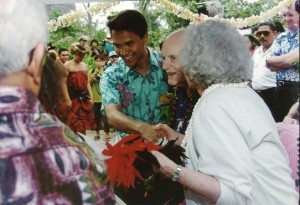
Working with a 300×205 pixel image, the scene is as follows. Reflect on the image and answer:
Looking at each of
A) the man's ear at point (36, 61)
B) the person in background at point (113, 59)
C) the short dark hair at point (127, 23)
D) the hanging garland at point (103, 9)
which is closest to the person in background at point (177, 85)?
the short dark hair at point (127, 23)

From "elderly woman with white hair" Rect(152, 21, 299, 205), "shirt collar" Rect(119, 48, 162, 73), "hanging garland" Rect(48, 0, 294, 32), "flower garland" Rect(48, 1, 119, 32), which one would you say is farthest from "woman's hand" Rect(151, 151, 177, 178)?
"flower garland" Rect(48, 1, 119, 32)

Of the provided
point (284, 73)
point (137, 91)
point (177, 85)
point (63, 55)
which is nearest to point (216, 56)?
point (284, 73)

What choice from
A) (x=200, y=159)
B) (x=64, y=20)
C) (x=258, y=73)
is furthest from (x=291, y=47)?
(x=64, y=20)

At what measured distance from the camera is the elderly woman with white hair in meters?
1.88

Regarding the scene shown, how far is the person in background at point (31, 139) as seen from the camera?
1.19 m

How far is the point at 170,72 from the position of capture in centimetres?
261

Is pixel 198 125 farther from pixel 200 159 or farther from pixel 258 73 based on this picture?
pixel 258 73

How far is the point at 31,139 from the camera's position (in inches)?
48.0

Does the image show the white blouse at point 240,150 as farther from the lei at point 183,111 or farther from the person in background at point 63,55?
the person in background at point 63,55

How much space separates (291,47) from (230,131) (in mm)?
545

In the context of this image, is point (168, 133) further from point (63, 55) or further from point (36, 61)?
point (63, 55)

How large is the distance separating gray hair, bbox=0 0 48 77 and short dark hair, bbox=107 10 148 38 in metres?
Answer: 2.04

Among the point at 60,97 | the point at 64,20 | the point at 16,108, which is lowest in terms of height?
the point at 64,20

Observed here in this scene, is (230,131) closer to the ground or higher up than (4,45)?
closer to the ground
